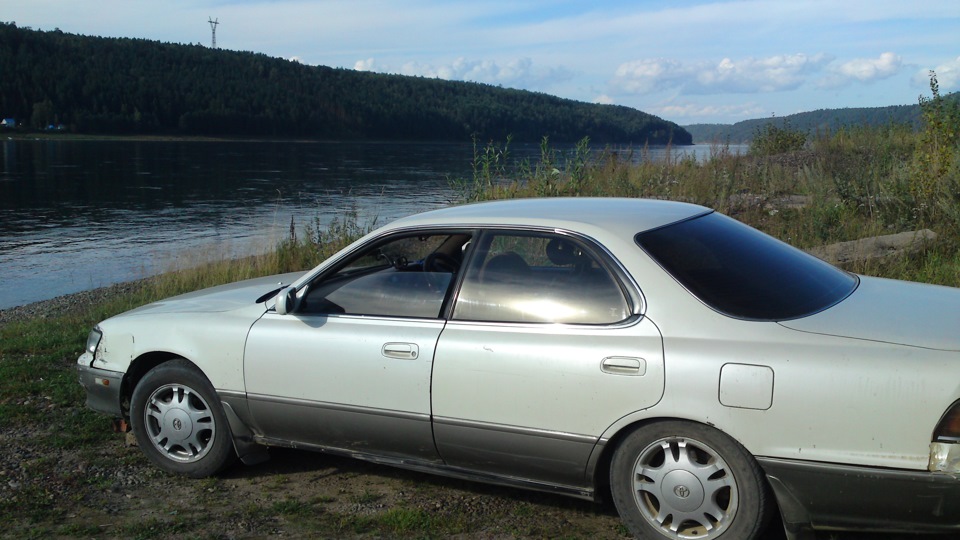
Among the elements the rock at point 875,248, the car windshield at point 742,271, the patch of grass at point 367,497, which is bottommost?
the patch of grass at point 367,497

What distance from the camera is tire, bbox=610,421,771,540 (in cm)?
353

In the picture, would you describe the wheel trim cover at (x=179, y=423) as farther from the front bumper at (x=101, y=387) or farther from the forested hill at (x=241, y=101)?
the forested hill at (x=241, y=101)

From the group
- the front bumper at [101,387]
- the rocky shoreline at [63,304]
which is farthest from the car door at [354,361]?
the rocky shoreline at [63,304]

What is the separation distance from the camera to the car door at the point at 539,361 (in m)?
3.72

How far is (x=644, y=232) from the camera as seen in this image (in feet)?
13.3

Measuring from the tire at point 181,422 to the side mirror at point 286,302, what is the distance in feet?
2.14

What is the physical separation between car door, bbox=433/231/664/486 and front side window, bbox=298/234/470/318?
209 mm

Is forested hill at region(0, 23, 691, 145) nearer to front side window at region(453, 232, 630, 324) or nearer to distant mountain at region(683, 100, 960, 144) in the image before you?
distant mountain at region(683, 100, 960, 144)

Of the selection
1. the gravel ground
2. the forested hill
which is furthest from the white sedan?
the forested hill

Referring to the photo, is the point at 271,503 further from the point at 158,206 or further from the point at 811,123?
the point at 158,206

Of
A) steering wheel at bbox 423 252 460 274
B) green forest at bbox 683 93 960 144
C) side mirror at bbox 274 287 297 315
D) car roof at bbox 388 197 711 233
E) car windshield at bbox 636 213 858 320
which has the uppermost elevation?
green forest at bbox 683 93 960 144

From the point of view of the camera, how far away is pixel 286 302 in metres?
4.53

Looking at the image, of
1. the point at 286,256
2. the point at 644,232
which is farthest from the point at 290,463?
the point at 286,256

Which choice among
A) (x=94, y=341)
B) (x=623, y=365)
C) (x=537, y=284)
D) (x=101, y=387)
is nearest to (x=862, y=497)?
(x=623, y=365)
